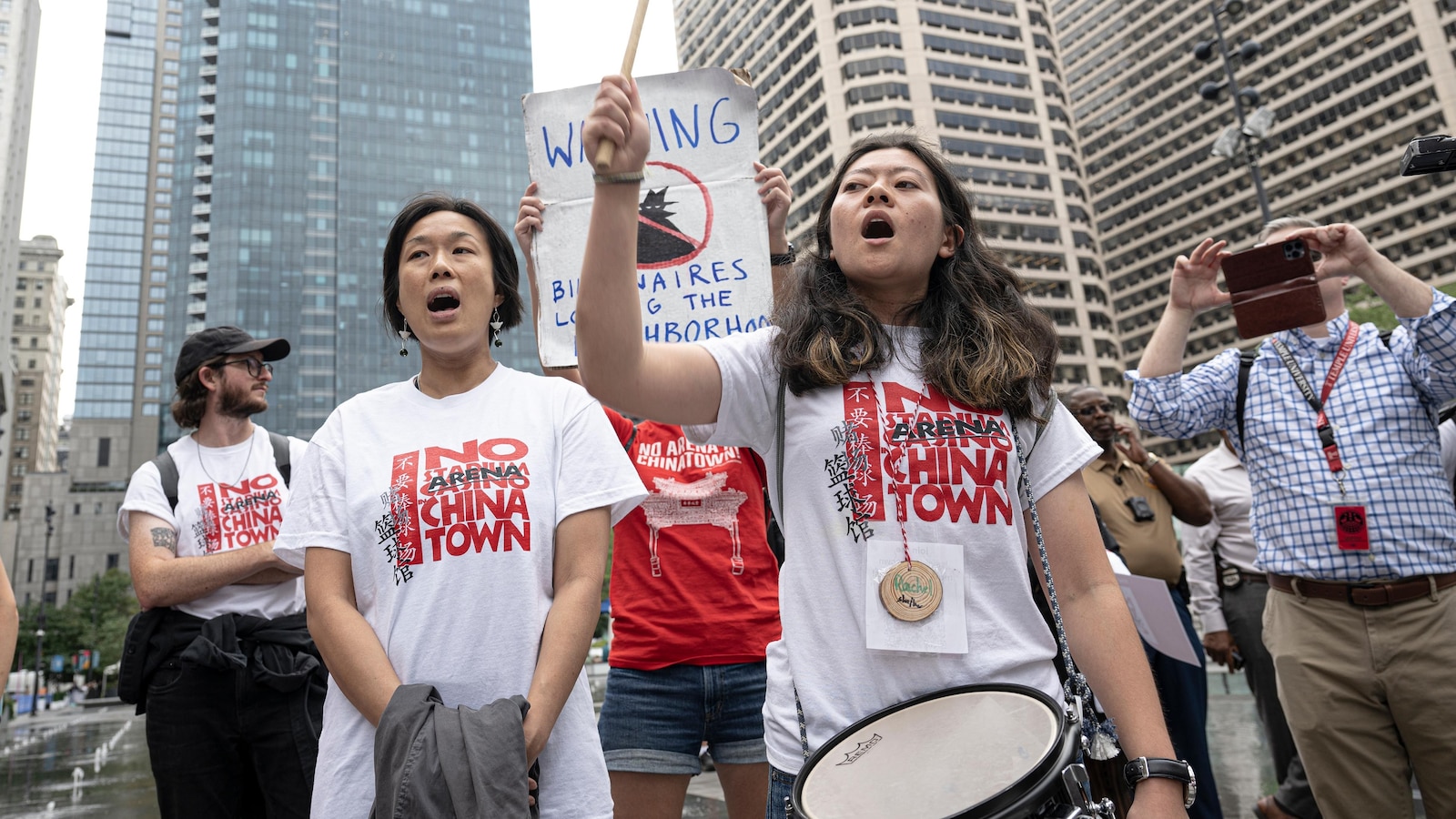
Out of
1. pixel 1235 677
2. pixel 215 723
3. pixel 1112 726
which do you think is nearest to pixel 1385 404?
pixel 1112 726

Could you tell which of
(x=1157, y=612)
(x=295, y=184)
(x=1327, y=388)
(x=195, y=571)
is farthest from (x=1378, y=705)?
(x=295, y=184)

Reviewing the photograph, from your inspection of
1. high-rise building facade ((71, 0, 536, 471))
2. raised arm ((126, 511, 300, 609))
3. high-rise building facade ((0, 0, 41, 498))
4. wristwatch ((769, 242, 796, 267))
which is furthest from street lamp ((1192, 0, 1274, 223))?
high-rise building facade ((0, 0, 41, 498))

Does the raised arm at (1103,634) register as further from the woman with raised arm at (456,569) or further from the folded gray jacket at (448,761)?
the folded gray jacket at (448,761)

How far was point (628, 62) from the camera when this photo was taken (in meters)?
1.52

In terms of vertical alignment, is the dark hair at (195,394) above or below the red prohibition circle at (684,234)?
below

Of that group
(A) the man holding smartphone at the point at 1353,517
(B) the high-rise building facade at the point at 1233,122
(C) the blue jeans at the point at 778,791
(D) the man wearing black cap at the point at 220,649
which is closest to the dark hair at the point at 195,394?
(D) the man wearing black cap at the point at 220,649

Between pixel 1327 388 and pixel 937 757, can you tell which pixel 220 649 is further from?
pixel 1327 388

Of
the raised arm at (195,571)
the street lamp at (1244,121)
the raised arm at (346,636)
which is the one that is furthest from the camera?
the street lamp at (1244,121)

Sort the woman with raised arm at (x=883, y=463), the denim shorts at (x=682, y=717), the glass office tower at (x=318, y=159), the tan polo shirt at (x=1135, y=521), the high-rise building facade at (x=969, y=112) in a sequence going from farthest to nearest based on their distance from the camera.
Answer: the glass office tower at (x=318, y=159), the high-rise building facade at (x=969, y=112), the tan polo shirt at (x=1135, y=521), the denim shorts at (x=682, y=717), the woman with raised arm at (x=883, y=463)

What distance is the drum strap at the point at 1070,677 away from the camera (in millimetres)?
1613

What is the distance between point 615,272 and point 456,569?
0.89 meters

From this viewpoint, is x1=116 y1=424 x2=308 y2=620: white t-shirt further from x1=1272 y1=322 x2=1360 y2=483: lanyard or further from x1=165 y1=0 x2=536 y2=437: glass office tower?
x1=165 y1=0 x2=536 y2=437: glass office tower

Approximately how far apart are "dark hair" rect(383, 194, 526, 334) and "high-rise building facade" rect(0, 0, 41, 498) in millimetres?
83667

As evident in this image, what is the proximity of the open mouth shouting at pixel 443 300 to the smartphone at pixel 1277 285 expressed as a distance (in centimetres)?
249
